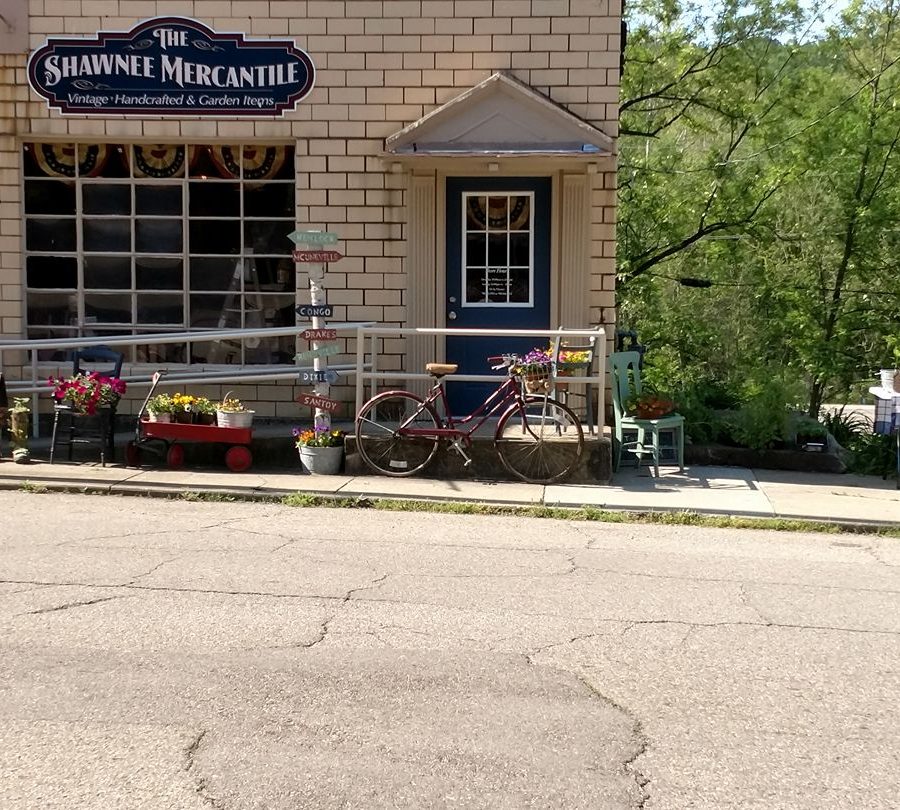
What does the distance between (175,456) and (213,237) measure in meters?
2.63

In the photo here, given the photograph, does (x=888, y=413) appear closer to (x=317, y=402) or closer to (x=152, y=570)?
(x=317, y=402)

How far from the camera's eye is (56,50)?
37.7ft

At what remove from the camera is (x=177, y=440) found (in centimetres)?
1046

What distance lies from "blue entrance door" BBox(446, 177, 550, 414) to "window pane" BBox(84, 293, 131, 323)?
3.41 m

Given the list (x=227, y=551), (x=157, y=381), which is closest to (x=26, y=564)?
(x=227, y=551)

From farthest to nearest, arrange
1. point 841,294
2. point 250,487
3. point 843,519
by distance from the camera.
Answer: point 841,294 < point 250,487 < point 843,519

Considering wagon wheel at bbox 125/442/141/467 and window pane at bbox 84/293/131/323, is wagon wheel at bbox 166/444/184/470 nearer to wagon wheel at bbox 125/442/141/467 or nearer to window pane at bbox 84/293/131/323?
wagon wheel at bbox 125/442/141/467

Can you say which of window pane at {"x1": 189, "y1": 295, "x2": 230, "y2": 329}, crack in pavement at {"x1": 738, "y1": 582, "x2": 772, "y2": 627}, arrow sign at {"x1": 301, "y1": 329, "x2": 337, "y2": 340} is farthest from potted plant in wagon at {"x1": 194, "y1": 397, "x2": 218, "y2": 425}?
crack in pavement at {"x1": 738, "y1": 582, "x2": 772, "y2": 627}

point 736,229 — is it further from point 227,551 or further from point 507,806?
point 507,806

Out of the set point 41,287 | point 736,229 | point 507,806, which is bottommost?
point 507,806

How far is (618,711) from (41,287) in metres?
9.26

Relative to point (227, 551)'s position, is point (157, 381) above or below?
above

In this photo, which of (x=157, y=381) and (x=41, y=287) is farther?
(x=41, y=287)

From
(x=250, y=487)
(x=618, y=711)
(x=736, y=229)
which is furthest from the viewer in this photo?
(x=736, y=229)
